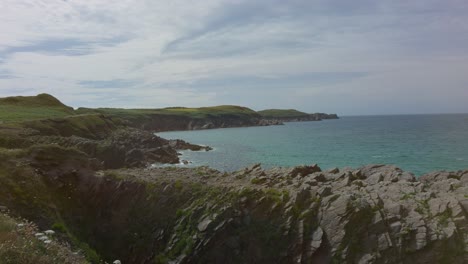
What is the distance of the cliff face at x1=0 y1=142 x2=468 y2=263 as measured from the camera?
21.9m

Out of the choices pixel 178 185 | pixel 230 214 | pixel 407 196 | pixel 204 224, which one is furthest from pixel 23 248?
pixel 407 196

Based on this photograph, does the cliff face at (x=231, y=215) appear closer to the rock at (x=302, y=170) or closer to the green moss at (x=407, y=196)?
the green moss at (x=407, y=196)

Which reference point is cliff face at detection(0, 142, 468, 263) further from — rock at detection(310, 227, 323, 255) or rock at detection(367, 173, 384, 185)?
rock at detection(367, 173, 384, 185)

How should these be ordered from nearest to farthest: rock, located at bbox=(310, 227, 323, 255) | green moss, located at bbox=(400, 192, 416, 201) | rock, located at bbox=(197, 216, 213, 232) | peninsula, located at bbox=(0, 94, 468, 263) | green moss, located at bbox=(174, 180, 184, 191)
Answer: peninsula, located at bbox=(0, 94, 468, 263)
rock, located at bbox=(310, 227, 323, 255)
rock, located at bbox=(197, 216, 213, 232)
green moss, located at bbox=(400, 192, 416, 201)
green moss, located at bbox=(174, 180, 184, 191)

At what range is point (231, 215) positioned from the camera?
80.1 ft

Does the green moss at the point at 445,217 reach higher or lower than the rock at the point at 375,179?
lower

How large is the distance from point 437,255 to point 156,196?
63.5 ft

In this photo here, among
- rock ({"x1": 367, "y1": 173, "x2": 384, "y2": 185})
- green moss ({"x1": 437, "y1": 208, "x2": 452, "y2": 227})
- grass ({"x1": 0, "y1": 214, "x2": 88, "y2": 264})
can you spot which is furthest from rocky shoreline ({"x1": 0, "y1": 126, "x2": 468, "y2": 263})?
grass ({"x1": 0, "y1": 214, "x2": 88, "y2": 264})

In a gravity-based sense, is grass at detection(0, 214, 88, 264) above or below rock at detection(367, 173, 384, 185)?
above

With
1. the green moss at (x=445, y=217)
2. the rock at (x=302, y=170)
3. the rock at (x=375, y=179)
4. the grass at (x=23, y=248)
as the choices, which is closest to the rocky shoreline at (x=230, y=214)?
the green moss at (x=445, y=217)

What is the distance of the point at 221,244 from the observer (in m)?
23.3

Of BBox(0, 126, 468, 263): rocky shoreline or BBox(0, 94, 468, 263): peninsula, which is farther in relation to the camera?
BBox(0, 126, 468, 263): rocky shoreline

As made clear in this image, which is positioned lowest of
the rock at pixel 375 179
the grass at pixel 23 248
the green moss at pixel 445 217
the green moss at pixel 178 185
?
the green moss at pixel 445 217

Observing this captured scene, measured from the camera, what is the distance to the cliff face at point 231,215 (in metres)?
21.9
